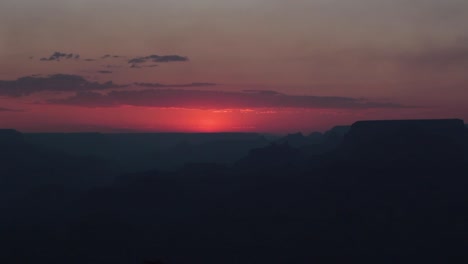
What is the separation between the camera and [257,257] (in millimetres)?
98188

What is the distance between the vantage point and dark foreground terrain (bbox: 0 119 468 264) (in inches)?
3920

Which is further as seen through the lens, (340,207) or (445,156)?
(445,156)

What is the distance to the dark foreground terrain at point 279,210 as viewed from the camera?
327ft

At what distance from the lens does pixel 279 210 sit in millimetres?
118500

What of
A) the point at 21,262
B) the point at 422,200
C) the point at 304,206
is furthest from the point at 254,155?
the point at 21,262

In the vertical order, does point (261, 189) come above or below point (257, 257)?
above

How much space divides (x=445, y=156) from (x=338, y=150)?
26.2 meters

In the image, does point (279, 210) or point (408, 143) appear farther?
point (408, 143)

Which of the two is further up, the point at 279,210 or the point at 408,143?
the point at 408,143

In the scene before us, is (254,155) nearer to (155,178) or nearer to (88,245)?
(155,178)

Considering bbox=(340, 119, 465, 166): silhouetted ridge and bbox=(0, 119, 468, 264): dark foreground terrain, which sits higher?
bbox=(340, 119, 465, 166): silhouetted ridge

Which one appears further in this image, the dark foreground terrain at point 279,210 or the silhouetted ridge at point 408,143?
the silhouetted ridge at point 408,143

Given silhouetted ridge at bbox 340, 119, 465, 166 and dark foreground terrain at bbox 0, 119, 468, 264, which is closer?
dark foreground terrain at bbox 0, 119, 468, 264

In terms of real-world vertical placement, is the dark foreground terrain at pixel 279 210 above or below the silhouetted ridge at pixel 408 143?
below
